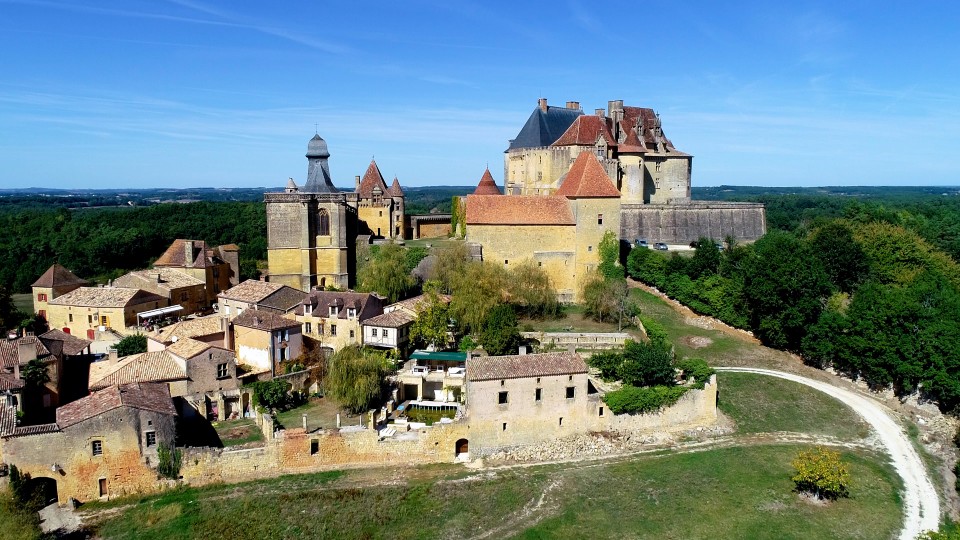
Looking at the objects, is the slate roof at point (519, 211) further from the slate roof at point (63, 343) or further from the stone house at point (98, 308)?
the slate roof at point (63, 343)

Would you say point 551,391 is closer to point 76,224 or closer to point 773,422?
point 773,422

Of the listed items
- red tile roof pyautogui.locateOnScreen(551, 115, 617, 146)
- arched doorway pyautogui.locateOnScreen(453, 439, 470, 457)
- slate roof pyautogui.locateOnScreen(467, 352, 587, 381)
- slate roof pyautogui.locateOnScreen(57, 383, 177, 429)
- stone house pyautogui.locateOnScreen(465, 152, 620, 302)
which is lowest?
arched doorway pyautogui.locateOnScreen(453, 439, 470, 457)

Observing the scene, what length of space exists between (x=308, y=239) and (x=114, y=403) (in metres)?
20.0

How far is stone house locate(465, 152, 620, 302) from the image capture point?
141 feet

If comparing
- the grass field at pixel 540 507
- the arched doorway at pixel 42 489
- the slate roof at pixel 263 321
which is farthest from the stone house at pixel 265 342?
the arched doorway at pixel 42 489

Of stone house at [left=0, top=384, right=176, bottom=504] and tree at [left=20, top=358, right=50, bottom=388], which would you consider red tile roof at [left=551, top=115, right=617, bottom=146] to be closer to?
stone house at [left=0, top=384, right=176, bottom=504]

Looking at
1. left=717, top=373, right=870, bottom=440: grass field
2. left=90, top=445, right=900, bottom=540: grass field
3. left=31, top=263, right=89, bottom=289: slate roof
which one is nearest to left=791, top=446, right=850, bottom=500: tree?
left=90, top=445, right=900, bottom=540: grass field

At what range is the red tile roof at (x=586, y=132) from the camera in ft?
161

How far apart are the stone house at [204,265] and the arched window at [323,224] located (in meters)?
8.50

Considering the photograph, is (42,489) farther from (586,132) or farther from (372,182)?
(586,132)

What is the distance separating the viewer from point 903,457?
29219mm

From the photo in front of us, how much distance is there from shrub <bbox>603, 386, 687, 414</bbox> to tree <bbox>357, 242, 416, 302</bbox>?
14.4 meters

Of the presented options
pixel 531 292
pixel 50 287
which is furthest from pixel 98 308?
pixel 531 292

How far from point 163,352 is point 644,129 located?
134ft
